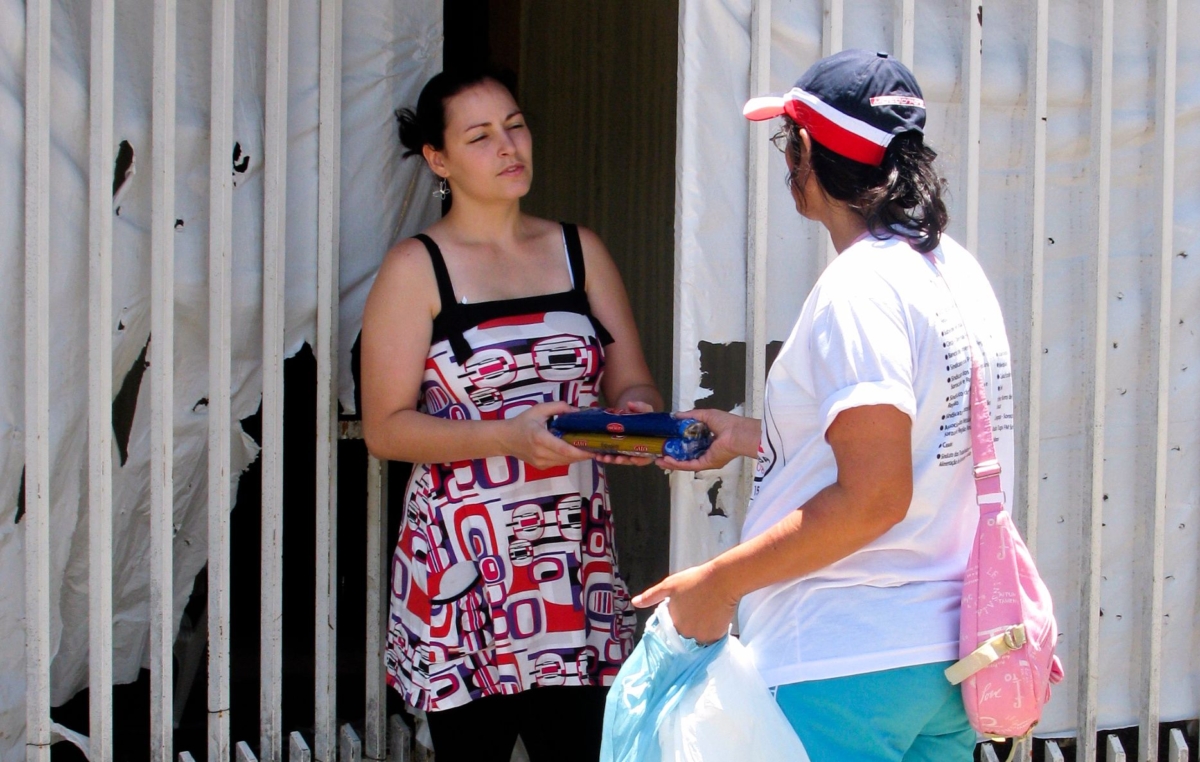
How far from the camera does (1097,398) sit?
264 cm

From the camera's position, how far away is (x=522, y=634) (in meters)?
2.41

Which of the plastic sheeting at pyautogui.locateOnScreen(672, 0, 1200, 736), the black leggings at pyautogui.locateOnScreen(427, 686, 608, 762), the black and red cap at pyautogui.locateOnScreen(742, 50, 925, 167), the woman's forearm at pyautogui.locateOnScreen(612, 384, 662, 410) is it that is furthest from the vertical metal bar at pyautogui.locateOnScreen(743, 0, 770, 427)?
the black and red cap at pyautogui.locateOnScreen(742, 50, 925, 167)

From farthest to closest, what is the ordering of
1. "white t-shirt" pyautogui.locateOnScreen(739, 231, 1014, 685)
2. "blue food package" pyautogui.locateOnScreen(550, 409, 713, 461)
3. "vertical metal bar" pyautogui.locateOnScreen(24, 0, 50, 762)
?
"vertical metal bar" pyautogui.locateOnScreen(24, 0, 50, 762)
"blue food package" pyautogui.locateOnScreen(550, 409, 713, 461)
"white t-shirt" pyautogui.locateOnScreen(739, 231, 1014, 685)

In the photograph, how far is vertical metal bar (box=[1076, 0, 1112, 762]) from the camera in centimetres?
262

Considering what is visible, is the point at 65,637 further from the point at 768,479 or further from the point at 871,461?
the point at 871,461

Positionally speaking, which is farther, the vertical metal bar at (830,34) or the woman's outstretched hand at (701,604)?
the vertical metal bar at (830,34)

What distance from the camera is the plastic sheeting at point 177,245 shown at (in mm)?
2381

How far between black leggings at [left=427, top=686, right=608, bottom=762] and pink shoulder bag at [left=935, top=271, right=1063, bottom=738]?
99 cm

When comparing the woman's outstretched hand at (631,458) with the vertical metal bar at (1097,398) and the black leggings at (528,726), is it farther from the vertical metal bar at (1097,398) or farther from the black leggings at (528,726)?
the vertical metal bar at (1097,398)

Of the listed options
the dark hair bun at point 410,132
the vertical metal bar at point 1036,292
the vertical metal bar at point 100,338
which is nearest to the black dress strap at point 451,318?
the dark hair bun at point 410,132

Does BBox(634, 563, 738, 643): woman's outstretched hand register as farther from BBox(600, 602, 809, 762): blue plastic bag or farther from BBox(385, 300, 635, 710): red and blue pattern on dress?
BBox(385, 300, 635, 710): red and blue pattern on dress

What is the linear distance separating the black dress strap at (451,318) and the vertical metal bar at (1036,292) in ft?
3.70

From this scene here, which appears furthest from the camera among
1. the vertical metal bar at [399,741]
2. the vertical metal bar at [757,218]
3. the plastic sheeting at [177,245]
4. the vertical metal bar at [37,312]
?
the vertical metal bar at [399,741]

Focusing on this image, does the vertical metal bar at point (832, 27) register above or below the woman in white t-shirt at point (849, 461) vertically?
above
